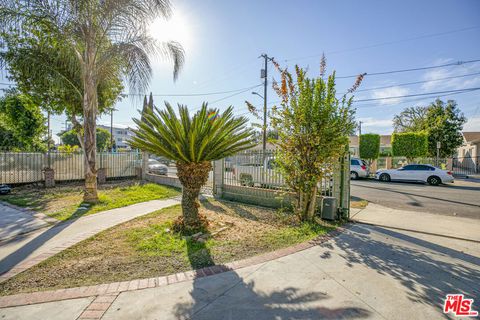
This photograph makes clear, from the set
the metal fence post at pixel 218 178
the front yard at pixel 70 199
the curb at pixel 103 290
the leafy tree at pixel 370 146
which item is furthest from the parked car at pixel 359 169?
the curb at pixel 103 290

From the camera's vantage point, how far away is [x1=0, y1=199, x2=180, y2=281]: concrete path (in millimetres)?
3924

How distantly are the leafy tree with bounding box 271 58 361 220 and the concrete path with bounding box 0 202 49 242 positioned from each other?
6.33m

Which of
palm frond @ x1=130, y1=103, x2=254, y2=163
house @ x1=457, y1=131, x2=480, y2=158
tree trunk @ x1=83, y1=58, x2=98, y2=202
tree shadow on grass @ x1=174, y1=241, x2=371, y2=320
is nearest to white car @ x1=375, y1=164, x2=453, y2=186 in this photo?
palm frond @ x1=130, y1=103, x2=254, y2=163

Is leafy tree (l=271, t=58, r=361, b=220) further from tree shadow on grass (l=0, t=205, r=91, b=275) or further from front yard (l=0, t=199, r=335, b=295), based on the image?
tree shadow on grass (l=0, t=205, r=91, b=275)

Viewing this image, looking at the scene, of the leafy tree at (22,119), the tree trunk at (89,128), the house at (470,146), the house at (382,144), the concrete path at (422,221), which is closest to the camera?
the concrete path at (422,221)

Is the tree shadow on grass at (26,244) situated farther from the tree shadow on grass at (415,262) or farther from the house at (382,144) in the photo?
the house at (382,144)

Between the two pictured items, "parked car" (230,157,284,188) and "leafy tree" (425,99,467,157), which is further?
"leafy tree" (425,99,467,157)

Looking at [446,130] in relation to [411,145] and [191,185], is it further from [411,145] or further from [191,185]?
[191,185]

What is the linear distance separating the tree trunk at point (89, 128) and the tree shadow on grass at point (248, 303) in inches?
268

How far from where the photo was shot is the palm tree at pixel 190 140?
5109mm

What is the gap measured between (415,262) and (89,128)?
9.65 meters

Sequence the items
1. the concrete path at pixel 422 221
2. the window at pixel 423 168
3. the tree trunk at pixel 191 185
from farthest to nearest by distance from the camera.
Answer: the window at pixel 423 168
the concrete path at pixel 422 221
the tree trunk at pixel 191 185
